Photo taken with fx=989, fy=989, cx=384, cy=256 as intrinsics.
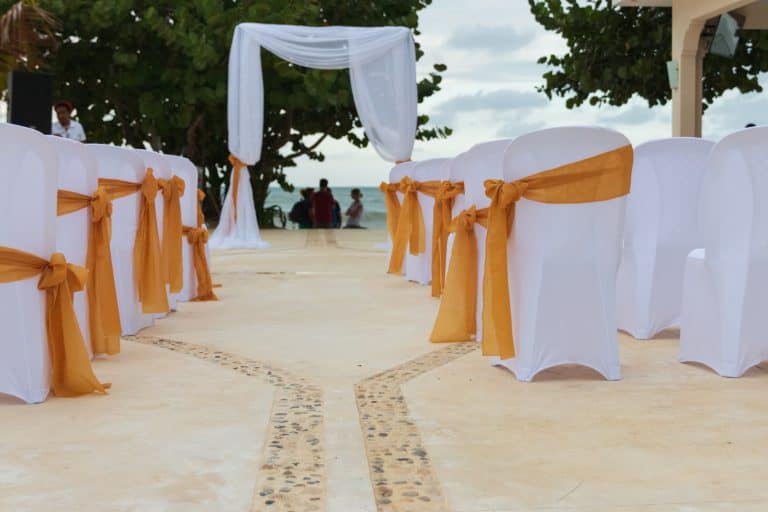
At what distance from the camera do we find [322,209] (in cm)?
1648

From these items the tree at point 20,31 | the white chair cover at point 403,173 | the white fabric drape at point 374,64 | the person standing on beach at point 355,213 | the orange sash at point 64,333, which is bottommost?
the orange sash at point 64,333

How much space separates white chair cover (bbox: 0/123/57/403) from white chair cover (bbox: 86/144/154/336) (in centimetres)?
130

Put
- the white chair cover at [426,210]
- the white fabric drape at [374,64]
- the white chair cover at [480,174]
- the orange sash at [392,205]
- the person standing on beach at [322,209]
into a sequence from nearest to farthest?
the white chair cover at [480,174], the white chair cover at [426,210], the orange sash at [392,205], the white fabric drape at [374,64], the person standing on beach at [322,209]

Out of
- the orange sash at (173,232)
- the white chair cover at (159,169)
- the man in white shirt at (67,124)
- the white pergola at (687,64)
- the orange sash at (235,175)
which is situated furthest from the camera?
the orange sash at (235,175)

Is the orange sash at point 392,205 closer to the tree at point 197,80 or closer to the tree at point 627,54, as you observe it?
the tree at point 197,80

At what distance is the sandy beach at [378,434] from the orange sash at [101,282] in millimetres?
114

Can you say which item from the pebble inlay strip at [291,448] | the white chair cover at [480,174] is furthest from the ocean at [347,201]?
the pebble inlay strip at [291,448]

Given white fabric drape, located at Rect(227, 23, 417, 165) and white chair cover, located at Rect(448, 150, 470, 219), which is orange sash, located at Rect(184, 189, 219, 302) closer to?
white chair cover, located at Rect(448, 150, 470, 219)

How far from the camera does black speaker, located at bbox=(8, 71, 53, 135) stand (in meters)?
7.30

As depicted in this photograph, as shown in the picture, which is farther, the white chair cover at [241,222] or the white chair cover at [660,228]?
the white chair cover at [241,222]

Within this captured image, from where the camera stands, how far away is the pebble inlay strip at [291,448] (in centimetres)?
235

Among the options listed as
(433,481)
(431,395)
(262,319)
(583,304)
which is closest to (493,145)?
(583,304)

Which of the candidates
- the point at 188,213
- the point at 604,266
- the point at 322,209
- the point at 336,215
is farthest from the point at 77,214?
the point at 336,215

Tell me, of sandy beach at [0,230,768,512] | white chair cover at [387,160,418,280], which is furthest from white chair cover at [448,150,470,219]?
white chair cover at [387,160,418,280]
